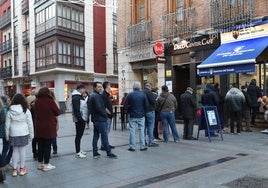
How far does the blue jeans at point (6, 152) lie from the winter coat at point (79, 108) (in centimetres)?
166

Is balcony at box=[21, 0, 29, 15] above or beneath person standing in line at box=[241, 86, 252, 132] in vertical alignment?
above

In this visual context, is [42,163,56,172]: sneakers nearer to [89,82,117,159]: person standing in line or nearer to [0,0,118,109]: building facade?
[89,82,117,159]: person standing in line

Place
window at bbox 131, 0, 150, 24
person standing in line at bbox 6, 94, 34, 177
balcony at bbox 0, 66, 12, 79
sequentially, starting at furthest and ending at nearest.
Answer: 1. balcony at bbox 0, 66, 12, 79
2. window at bbox 131, 0, 150, 24
3. person standing in line at bbox 6, 94, 34, 177

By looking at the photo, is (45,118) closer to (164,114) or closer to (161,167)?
(161,167)

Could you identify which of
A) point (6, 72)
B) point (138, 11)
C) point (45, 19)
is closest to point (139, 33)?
point (138, 11)

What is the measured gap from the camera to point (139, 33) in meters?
17.7

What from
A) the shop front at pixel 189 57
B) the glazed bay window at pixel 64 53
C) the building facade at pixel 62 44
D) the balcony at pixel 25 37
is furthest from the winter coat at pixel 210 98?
the balcony at pixel 25 37

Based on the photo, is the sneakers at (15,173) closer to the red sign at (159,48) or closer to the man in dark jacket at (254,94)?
the man in dark jacket at (254,94)

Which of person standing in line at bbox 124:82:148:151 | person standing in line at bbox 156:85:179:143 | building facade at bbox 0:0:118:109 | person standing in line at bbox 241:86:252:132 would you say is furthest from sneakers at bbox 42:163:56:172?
building facade at bbox 0:0:118:109

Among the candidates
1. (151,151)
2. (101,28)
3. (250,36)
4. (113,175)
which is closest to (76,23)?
(101,28)

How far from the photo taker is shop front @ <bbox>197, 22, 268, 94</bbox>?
458 inches

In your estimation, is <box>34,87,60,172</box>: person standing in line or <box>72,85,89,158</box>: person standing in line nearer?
<box>34,87,60,172</box>: person standing in line

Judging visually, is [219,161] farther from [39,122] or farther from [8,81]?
[8,81]

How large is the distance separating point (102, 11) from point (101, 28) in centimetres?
175
